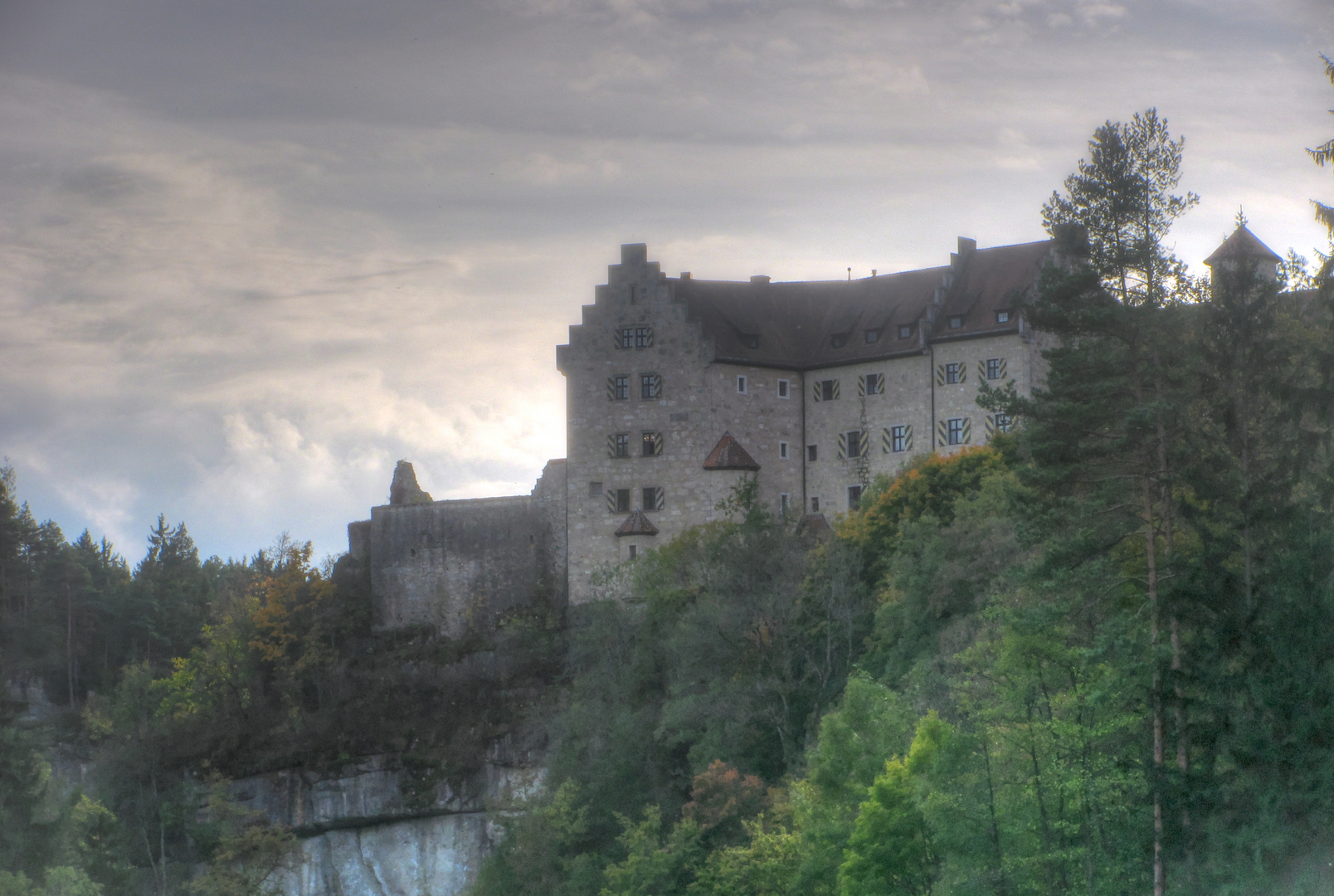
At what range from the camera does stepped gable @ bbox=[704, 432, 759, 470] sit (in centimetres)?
6050

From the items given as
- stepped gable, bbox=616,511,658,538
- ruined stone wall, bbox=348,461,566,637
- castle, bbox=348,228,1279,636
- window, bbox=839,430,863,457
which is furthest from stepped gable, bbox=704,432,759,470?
ruined stone wall, bbox=348,461,566,637

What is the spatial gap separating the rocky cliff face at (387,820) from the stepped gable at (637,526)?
29.2 feet

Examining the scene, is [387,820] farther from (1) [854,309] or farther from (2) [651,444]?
(1) [854,309]

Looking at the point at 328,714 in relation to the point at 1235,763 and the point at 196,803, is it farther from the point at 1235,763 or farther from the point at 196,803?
the point at 1235,763

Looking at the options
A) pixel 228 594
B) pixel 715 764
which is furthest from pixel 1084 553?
pixel 228 594

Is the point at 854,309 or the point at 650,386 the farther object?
the point at 854,309

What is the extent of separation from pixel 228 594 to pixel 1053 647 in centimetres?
5471

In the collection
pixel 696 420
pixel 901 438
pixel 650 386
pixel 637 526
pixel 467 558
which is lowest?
pixel 467 558

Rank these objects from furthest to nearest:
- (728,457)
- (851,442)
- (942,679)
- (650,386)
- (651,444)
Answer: (650,386) → (651,444) → (851,442) → (728,457) → (942,679)

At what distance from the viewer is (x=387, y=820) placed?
65.7 metres

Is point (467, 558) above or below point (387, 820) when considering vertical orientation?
above

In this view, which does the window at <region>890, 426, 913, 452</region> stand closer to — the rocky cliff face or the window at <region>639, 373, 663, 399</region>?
the window at <region>639, 373, 663, 399</region>

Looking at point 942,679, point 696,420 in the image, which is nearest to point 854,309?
point 696,420

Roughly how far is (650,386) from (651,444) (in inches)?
83.2
